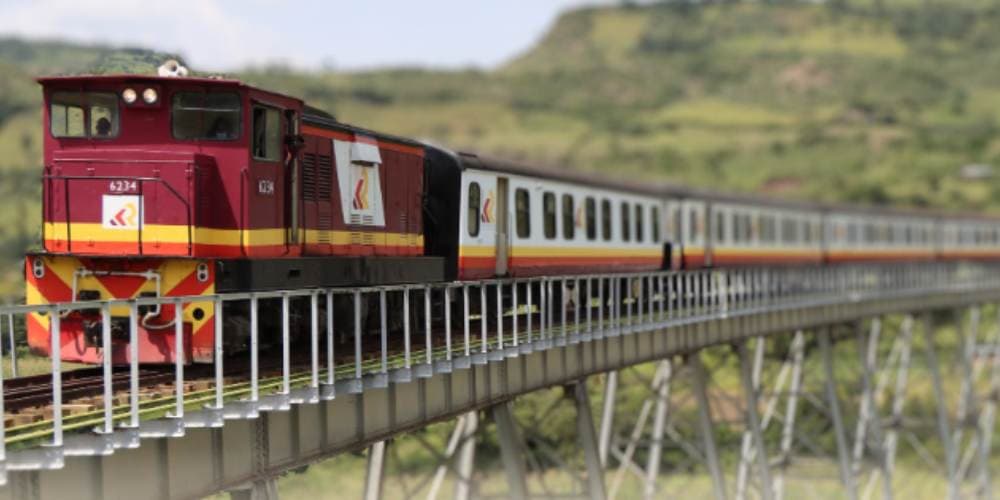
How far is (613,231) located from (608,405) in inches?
135

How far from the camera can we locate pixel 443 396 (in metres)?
16.1

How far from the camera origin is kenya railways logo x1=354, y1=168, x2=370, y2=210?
17.7 m

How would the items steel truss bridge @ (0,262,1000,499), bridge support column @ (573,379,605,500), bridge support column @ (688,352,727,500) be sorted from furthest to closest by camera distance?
bridge support column @ (688,352,727,500) → bridge support column @ (573,379,605,500) → steel truss bridge @ (0,262,1000,499)

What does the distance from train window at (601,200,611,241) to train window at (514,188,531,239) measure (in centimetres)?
424

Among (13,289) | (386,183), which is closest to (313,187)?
(386,183)

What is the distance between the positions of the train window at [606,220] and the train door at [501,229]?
5.29 meters

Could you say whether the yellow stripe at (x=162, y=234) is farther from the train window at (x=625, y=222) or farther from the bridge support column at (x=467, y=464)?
the train window at (x=625, y=222)

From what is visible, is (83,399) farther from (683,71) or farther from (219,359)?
(683,71)

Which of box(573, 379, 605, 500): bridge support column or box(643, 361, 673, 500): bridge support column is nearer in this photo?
box(573, 379, 605, 500): bridge support column

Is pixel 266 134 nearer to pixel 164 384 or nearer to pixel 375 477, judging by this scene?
pixel 164 384

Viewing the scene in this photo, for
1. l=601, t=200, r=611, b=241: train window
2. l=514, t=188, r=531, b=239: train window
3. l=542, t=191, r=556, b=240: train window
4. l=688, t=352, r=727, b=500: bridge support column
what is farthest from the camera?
l=601, t=200, r=611, b=241: train window

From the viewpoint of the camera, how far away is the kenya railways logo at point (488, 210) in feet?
72.2

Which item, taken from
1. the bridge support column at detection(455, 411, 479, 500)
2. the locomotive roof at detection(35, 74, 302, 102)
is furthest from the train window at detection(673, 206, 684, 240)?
the locomotive roof at detection(35, 74, 302, 102)

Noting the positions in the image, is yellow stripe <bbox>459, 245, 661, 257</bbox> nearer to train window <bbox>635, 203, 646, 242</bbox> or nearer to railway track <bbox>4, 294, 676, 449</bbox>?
train window <bbox>635, 203, 646, 242</bbox>
